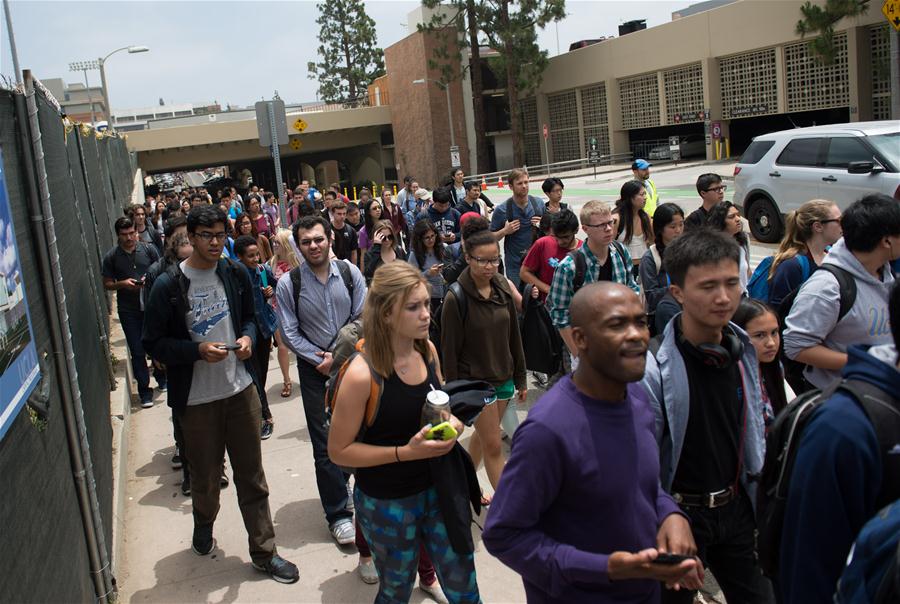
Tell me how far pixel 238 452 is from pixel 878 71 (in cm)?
3094

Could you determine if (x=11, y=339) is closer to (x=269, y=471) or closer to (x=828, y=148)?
(x=269, y=471)

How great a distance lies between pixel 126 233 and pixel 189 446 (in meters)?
4.49

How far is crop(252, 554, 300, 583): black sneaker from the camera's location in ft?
15.8

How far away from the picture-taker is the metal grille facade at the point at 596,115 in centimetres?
4556

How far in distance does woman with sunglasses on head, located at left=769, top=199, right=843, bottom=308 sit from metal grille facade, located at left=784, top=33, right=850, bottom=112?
29.7m

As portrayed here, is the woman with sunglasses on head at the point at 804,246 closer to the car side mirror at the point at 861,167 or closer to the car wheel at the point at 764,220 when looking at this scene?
the car side mirror at the point at 861,167

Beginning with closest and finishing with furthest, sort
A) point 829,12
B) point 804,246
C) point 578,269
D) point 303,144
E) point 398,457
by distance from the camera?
point 398,457, point 804,246, point 578,269, point 829,12, point 303,144

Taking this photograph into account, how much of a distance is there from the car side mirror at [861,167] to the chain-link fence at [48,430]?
11415mm

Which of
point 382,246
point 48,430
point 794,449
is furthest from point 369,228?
point 794,449

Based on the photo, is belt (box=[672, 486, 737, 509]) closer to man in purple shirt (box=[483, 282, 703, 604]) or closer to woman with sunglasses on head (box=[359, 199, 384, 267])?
man in purple shirt (box=[483, 282, 703, 604])

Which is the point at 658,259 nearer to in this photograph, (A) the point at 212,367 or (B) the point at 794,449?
(A) the point at 212,367

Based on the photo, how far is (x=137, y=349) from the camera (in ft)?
27.8

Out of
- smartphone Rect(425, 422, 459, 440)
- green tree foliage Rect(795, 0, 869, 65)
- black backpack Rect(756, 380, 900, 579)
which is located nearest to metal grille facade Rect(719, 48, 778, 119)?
green tree foliage Rect(795, 0, 869, 65)

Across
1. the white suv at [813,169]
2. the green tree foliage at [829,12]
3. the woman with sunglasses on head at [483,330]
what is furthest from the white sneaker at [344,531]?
the green tree foliage at [829,12]
